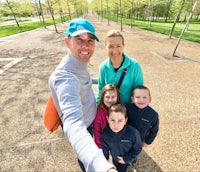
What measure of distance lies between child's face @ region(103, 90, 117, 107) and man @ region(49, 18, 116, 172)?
0.26 meters

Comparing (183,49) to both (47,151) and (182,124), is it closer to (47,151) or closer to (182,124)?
(182,124)

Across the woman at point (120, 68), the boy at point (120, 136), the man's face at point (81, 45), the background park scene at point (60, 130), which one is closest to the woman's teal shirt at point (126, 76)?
the woman at point (120, 68)

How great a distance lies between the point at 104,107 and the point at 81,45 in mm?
884

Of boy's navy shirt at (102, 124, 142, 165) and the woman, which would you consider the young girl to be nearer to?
boy's navy shirt at (102, 124, 142, 165)

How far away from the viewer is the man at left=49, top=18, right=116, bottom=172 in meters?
0.99

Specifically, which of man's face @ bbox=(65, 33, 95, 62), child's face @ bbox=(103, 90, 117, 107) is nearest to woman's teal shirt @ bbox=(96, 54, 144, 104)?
A: child's face @ bbox=(103, 90, 117, 107)

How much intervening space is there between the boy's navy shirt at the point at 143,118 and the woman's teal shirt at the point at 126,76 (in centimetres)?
19

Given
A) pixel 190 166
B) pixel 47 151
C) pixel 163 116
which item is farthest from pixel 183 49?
pixel 47 151

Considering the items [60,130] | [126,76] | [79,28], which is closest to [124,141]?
[126,76]

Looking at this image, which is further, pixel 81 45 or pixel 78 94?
pixel 81 45

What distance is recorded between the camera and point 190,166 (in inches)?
114

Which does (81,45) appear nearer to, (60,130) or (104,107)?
(104,107)

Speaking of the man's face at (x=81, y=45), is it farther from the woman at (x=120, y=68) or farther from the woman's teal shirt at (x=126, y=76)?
the woman's teal shirt at (x=126, y=76)

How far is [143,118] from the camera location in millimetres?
2244
